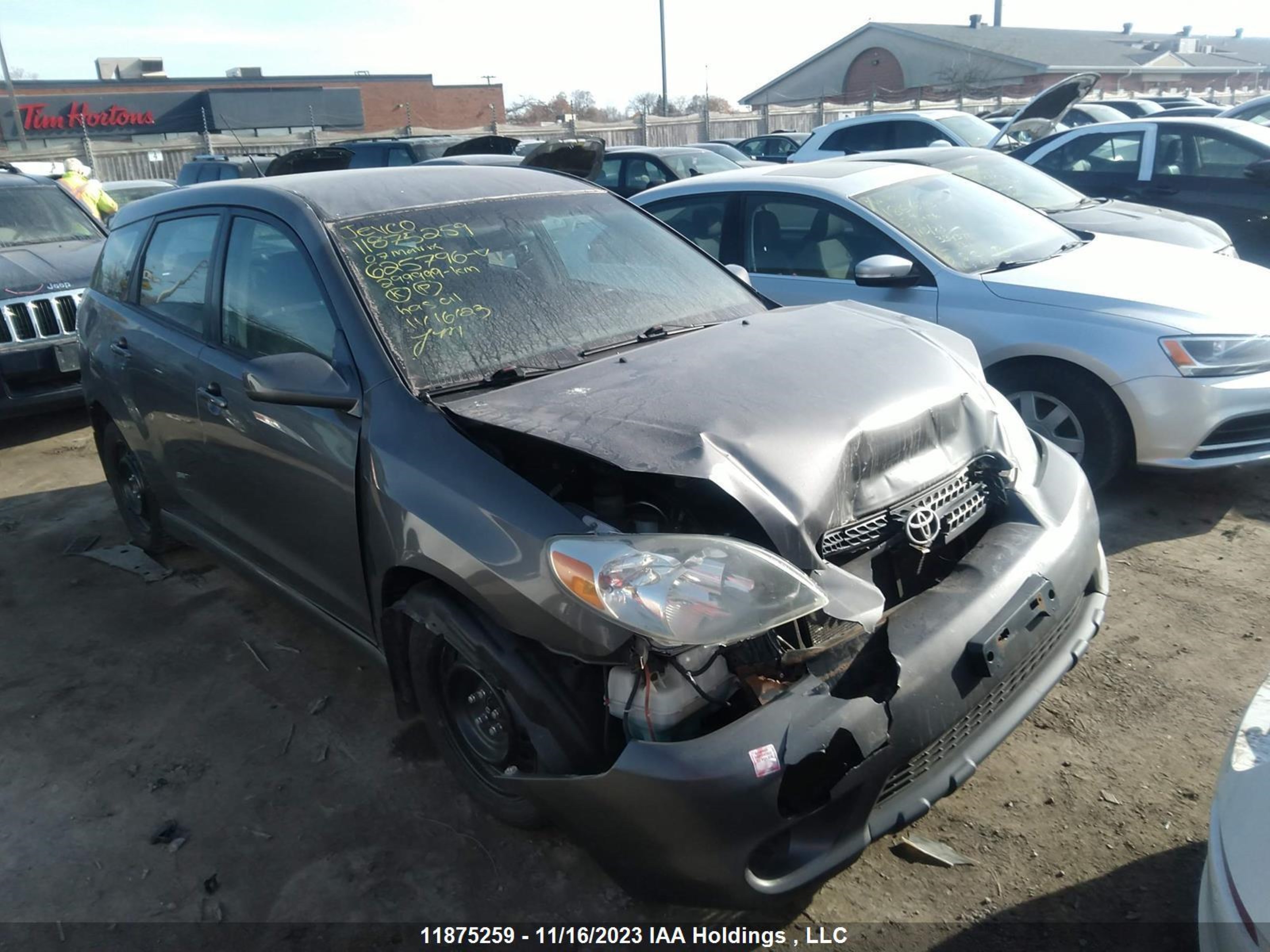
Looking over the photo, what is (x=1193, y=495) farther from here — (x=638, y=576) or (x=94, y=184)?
(x=94, y=184)

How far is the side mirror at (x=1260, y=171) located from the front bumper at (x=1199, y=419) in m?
5.03

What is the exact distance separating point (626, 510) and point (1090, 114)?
17242mm

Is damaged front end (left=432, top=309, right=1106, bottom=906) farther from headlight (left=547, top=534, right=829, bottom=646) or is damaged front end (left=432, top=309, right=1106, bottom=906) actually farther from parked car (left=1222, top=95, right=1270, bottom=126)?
parked car (left=1222, top=95, right=1270, bottom=126)

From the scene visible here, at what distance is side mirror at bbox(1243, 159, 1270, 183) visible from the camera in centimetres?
803

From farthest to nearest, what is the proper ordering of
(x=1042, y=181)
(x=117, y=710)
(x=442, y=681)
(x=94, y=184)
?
1. (x=94, y=184)
2. (x=1042, y=181)
3. (x=117, y=710)
4. (x=442, y=681)

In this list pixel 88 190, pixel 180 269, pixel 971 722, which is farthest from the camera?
pixel 88 190

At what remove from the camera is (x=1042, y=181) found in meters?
7.15

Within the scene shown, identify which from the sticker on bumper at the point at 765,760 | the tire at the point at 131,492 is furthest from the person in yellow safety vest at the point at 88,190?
the sticker on bumper at the point at 765,760

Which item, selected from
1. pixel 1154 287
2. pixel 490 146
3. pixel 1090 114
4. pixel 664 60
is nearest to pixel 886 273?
pixel 1154 287

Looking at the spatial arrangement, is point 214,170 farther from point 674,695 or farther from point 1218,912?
point 1218,912

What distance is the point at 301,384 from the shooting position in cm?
273

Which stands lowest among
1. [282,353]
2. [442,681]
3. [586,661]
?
[442,681]

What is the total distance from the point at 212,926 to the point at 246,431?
1.59 meters

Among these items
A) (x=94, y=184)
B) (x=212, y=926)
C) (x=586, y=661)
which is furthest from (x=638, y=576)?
(x=94, y=184)
